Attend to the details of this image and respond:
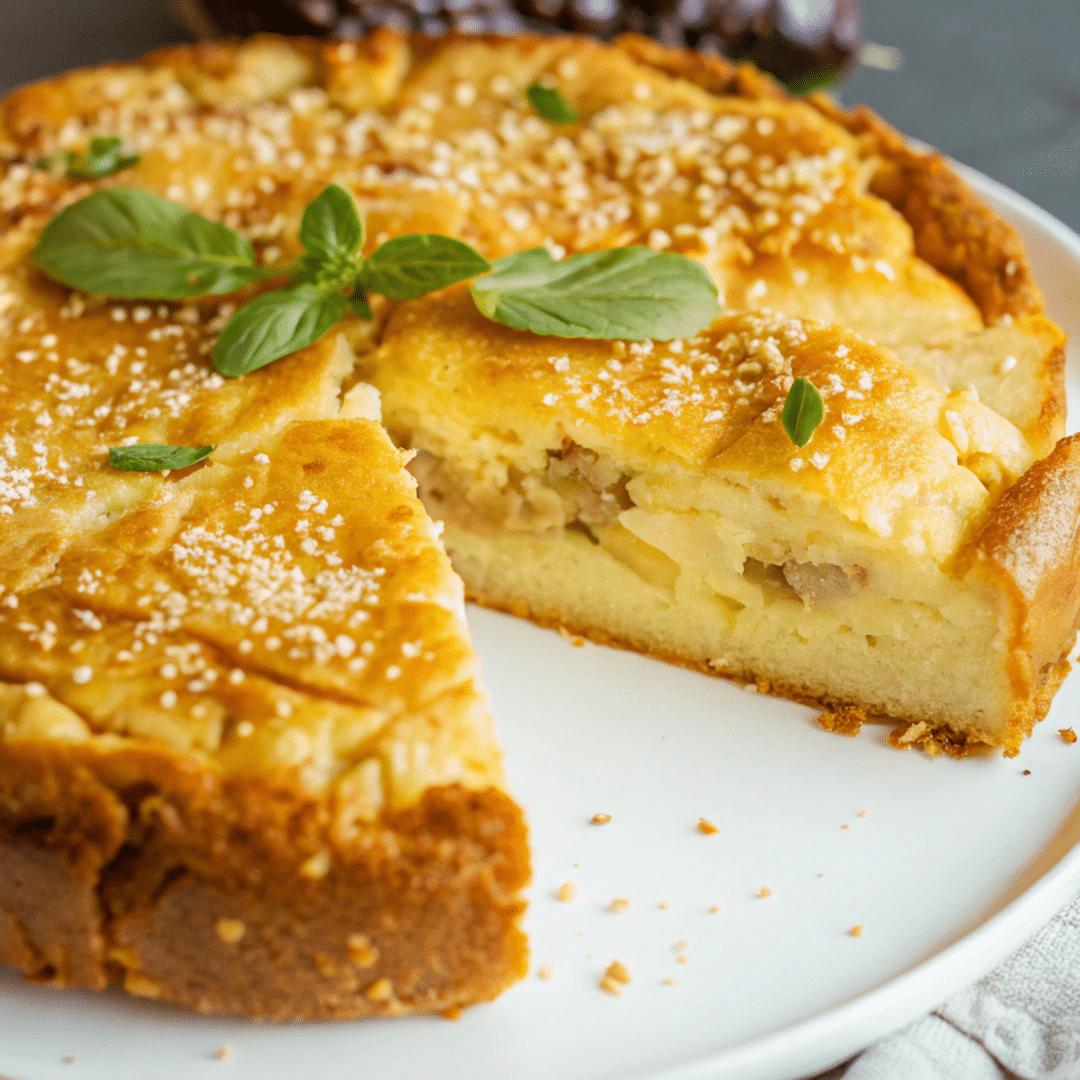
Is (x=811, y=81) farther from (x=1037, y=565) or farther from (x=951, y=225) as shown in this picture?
(x=1037, y=565)

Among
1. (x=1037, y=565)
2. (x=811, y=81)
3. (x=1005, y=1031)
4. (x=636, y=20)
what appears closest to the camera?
(x=1005, y=1031)

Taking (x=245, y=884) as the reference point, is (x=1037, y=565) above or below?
above

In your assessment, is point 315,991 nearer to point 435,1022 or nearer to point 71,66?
point 435,1022

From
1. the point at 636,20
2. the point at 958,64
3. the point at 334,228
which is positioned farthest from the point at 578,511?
the point at 958,64

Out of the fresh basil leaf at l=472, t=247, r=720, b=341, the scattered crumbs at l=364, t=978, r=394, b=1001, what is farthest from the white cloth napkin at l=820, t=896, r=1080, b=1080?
the fresh basil leaf at l=472, t=247, r=720, b=341

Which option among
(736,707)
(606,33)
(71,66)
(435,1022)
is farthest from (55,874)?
(71,66)

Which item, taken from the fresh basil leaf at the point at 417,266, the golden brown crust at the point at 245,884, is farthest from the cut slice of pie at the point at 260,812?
the fresh basil leaf at the point at 417,266

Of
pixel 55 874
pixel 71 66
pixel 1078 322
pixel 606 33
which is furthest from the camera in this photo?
pixel 71 66
